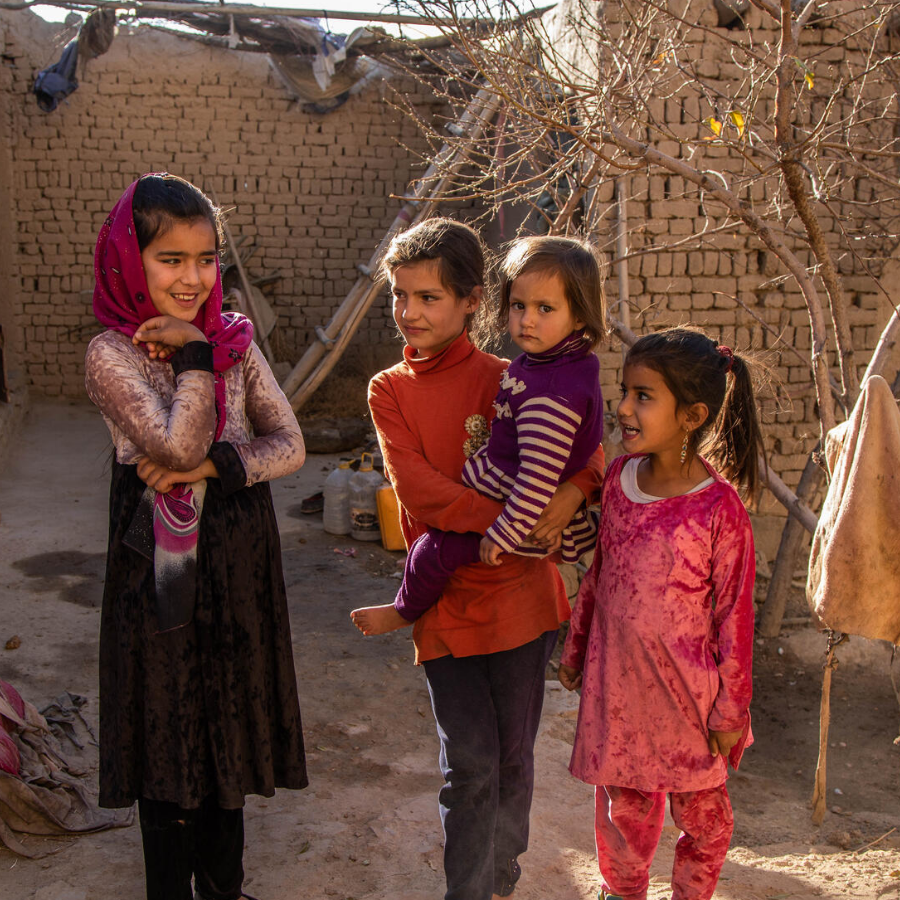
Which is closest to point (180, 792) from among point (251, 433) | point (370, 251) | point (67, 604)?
point (251, 433)

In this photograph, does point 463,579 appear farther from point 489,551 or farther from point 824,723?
point 824,723

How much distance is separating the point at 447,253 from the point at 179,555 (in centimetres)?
85

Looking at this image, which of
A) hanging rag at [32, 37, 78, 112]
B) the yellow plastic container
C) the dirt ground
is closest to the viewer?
the dirt ground

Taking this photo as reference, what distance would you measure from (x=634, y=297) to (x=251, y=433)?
4.04 meters

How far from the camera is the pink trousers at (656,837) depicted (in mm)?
1927

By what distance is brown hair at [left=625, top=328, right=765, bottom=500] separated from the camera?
1879mm

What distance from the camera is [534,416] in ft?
5.86

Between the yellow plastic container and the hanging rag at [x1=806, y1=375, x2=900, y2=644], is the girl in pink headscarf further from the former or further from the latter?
the yellow plastic container

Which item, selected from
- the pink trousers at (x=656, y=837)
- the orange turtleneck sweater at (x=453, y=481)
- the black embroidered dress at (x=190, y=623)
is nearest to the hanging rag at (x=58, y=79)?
the black embroidered dress at (x=190, y=623)

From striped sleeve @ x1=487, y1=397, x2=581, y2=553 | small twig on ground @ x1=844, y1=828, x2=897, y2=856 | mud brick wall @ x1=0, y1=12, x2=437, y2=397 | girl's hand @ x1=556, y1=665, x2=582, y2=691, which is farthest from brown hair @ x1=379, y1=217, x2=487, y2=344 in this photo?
mud brick wall @ x1=0, y1=12, x2=437, y2=397

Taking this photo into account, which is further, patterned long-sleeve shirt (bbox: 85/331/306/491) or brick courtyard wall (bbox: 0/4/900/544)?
brick courtyard wall (bbox: 0/4/900/544)

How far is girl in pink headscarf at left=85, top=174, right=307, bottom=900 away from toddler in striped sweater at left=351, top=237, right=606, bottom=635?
369mm

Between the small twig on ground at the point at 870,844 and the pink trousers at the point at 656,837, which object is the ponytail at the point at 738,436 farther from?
the small twig on ground at the point at 870,844

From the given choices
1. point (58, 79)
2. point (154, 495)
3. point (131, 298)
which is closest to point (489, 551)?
point (154, 495)
